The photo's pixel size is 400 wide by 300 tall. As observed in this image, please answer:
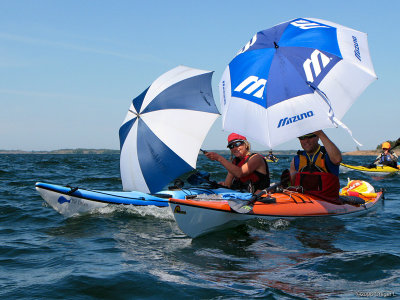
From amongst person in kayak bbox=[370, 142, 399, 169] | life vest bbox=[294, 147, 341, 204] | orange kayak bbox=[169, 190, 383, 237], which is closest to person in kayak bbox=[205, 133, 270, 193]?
orange kayak bbox=[169, 190, 383, 237]

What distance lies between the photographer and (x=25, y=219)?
8.75 meters

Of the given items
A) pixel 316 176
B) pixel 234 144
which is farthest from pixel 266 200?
pixel 234 144

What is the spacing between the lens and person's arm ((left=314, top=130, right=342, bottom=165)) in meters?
6.03

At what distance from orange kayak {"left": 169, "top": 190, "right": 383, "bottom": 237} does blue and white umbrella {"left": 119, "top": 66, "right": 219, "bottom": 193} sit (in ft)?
2.66

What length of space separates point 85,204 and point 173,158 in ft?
8.67

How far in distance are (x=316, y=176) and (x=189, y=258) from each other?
119 inches

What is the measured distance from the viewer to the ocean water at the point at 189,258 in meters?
4.24

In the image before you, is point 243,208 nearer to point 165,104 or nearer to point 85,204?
point 165,104

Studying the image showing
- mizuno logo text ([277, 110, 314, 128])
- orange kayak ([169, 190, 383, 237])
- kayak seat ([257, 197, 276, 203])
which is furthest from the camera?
kayak seat ([257, 197, 276, 203])

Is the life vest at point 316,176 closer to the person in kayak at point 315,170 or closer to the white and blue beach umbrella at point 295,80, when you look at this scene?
the person in kayak at point 315,170

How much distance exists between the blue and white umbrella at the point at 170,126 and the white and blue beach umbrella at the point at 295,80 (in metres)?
1.63

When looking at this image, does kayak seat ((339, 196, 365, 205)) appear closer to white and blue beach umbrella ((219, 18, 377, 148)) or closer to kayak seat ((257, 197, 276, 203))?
kayak seat ((257, 197, 276, 203))

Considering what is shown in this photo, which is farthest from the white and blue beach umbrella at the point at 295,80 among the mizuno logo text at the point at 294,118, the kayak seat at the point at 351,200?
the kayak seat at the point at 351,200

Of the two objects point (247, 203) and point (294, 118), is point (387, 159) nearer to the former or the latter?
point (247, 203)
